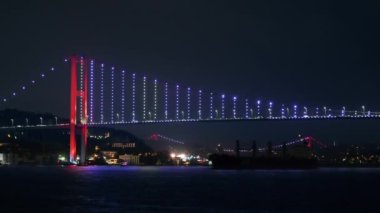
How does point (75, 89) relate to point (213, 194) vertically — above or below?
above

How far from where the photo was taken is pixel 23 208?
2388cm

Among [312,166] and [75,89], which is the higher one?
[75,89]

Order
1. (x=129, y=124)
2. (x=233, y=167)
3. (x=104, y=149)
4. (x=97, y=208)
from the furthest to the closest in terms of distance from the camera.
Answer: (x=104, y=149)
(x=233, y=167)
(x=129, y=124)
(x=97, y=208)

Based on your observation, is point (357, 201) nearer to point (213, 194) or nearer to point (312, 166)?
point (213, 194)

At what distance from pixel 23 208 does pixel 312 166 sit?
64458 mm

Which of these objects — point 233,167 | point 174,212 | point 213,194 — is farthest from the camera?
point 233,167

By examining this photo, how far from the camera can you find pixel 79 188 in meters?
35.8

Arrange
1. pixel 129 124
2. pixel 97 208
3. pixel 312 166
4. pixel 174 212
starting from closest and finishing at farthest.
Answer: pixel 174 212 < pixel 97 208 < pixel 129 124 < pixel 312 166

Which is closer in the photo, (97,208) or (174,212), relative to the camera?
(174,212)

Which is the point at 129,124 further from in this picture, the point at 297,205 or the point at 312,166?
the point at 297,205

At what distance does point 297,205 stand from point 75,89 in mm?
46199

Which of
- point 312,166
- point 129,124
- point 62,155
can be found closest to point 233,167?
point 312,166

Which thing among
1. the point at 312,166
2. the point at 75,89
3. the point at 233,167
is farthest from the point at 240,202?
the point at 312,166

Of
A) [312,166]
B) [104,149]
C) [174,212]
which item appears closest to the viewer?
[174,212]
